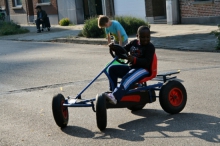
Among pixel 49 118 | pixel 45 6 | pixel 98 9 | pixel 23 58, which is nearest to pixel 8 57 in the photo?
pixel 23 58

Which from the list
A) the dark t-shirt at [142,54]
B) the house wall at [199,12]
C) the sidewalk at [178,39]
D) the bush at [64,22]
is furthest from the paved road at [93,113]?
the bush at [64,22]

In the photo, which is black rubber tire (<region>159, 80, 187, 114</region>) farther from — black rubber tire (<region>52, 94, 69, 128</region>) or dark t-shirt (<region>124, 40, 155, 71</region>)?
black rubber tire (<region>52, 94, 69, 128</region>)

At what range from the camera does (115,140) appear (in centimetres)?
611

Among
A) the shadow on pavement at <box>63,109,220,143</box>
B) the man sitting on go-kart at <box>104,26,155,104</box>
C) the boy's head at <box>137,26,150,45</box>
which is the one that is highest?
the boy's head at <box>137,26,150,45</box>

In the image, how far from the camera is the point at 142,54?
7031 mm

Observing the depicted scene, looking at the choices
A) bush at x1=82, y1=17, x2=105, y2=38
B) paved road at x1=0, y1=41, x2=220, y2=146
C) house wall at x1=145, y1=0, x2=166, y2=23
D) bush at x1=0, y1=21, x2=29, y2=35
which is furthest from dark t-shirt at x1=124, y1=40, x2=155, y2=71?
bush at x1=0, y1=21, x2=29, y2=35

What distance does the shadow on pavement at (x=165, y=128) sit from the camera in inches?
239

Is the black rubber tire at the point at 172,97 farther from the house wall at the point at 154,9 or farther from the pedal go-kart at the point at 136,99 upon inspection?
the house wall at the point at 154,9

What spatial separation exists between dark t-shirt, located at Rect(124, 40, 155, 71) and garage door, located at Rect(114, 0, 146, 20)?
18.6 metres

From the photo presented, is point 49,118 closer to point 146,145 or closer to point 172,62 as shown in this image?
point 146,145

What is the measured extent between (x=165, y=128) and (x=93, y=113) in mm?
1522

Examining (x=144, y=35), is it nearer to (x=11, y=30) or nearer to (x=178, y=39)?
(x=178, y=39)

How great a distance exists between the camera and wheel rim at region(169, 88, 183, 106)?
7.01 m

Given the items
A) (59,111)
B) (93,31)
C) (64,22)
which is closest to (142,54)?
(59,111)
